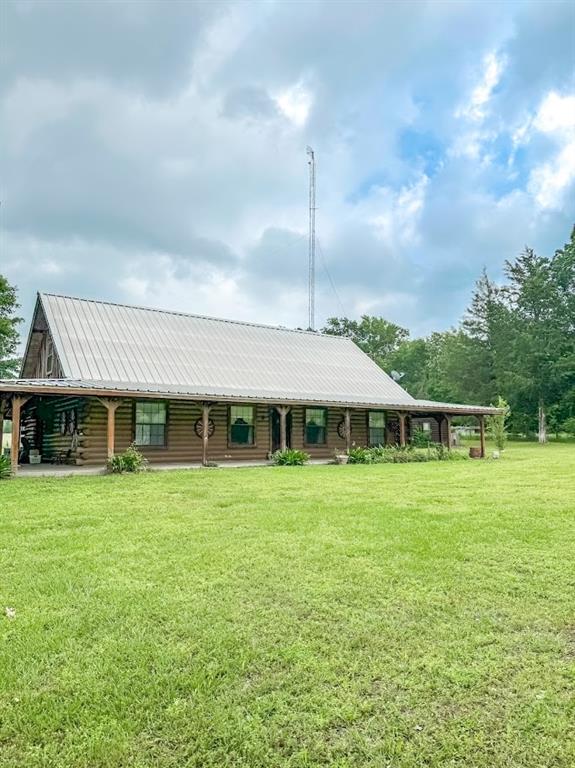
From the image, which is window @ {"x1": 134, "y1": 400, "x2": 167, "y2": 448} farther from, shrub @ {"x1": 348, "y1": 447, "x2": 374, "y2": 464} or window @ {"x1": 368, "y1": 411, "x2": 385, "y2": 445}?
window @ {"x1": 368, "y1": 411, "x2": 385, "y2": 445}

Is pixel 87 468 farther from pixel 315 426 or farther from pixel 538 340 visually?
pixel 538 340

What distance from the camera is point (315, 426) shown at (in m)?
20.1

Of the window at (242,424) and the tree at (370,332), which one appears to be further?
the tree at (370,332)

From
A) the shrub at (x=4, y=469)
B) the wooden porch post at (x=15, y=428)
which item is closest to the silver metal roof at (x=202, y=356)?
the wooden porch post at (x=15, y=428)

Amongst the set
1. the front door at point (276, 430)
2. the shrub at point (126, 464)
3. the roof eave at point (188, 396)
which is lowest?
the shrub at point (126, 464)

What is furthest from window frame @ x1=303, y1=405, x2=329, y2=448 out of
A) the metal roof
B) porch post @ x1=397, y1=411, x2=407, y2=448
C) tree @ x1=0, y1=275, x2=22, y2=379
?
tree @ x1=0, y1=275, x2=22, y2=379

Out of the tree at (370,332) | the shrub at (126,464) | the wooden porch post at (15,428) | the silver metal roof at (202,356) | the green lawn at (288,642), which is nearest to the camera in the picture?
the green lawn at (288,642)

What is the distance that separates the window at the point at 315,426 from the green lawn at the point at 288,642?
498 inches

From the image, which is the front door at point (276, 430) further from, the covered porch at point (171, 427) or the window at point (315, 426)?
the window at point (315, 426)

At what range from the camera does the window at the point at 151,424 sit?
53.7 ft

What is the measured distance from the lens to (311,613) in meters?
3.96

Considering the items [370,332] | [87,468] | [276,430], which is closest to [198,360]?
[276,430]

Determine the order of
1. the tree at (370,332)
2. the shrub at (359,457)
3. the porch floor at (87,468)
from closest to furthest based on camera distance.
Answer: the porch floor at (87,468)
the shrub at (359,457)
the tree at (370,332)

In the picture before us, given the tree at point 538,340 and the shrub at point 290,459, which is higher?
the tree at point 538,340
